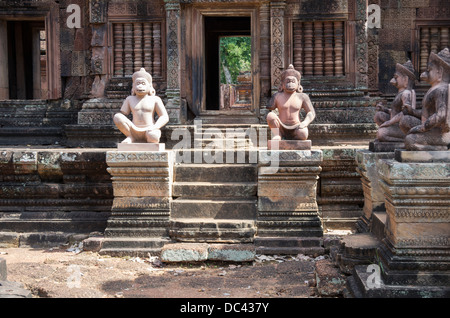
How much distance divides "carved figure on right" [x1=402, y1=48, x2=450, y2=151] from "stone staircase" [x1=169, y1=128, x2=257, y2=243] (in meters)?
2.26

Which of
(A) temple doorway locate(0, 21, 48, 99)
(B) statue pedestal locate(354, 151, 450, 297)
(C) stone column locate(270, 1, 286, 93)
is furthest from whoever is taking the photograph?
(A) temple doorway locate(0, 21, 48, 99)

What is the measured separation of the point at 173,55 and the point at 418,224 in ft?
16.7

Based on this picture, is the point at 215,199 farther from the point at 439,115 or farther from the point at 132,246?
the point at 439,115

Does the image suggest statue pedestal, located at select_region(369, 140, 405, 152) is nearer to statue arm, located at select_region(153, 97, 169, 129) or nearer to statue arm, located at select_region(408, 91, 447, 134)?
statue arm, located at select_region(408, 91, 447, 134)

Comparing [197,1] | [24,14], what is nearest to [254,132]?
[197,1]

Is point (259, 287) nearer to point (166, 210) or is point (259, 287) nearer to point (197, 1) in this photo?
point (166, 210)

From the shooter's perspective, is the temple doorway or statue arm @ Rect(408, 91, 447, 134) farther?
the temple doorway

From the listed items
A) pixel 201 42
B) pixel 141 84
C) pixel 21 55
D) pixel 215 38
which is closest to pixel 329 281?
pixel 141 84

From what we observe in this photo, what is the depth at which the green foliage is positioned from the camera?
25.2 metres

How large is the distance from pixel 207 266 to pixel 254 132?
278 centimetres

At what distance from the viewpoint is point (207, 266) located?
201 inches

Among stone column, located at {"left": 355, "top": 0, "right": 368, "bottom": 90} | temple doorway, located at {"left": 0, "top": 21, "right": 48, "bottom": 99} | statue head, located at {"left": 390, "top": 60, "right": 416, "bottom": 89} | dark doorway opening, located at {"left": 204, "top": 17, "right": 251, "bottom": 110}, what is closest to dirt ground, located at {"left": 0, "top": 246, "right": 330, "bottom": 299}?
statue head, located at {"left": 390, "top": 60, "right": 416, "bottom": 89}

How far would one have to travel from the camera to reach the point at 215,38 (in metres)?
12.8

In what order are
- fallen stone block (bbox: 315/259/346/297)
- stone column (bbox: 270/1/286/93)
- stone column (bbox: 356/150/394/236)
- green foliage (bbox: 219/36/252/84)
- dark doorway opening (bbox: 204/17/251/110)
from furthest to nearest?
green foliage (bbox: 219/36/252/84) → dark doorway opening (bbox: 204/17/251/110) → stone column (bbox: 270/1/286/93) → stone column (bbox: 356/150/394/236) → fallen stone block (bbox: 315/259/346/297)
